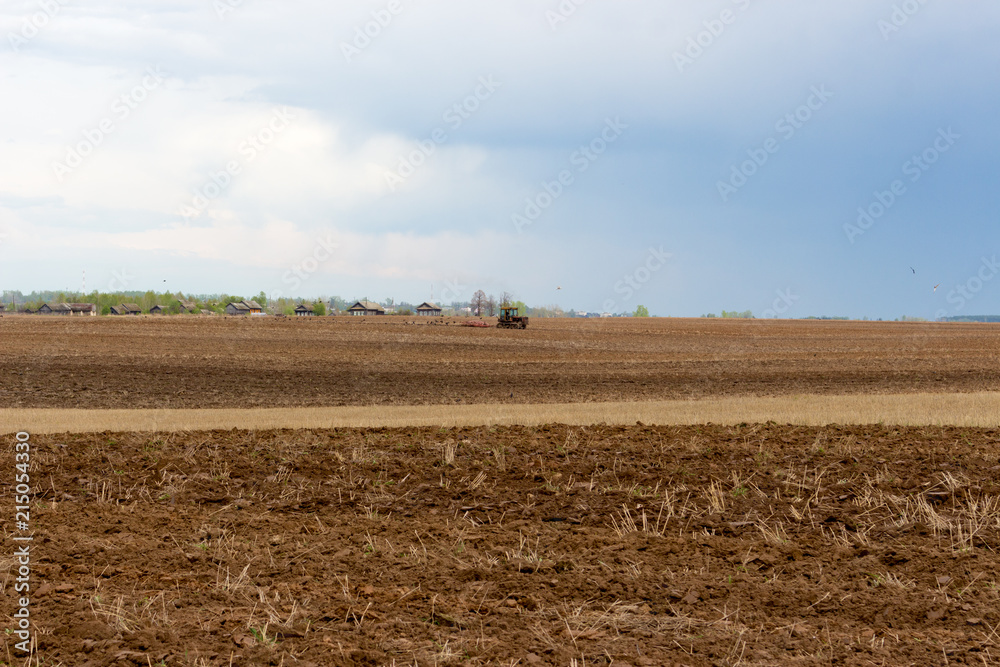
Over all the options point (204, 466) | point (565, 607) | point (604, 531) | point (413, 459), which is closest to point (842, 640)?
point (565, 607)

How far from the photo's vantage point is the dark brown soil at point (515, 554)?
18.8 feet

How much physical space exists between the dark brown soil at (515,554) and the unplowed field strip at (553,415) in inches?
237

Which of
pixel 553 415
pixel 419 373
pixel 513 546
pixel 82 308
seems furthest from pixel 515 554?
pixel 82 308

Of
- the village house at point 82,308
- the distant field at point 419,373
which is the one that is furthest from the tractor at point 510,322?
the village house at point 82,308

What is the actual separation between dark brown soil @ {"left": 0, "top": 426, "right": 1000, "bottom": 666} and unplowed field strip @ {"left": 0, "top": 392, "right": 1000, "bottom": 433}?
602cm

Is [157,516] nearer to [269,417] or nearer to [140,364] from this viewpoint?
[269,417]

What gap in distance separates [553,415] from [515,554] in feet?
44.9

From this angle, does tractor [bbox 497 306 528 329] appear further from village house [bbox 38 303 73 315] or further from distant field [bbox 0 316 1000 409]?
village house [bbox 38 303 73 315]

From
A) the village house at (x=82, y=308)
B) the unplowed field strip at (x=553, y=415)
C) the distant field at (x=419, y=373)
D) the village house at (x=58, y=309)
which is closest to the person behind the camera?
the unplowed field strip at (x=553, y=415)

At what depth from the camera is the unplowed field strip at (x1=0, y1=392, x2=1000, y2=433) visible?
19.2 metres

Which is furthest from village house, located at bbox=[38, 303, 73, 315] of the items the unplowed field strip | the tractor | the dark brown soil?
the dark brown soil

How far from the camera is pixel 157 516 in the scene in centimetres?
921

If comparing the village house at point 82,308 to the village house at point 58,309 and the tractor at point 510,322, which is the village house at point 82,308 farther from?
the tractor at point 510,322

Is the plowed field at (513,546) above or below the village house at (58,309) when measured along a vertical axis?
below
